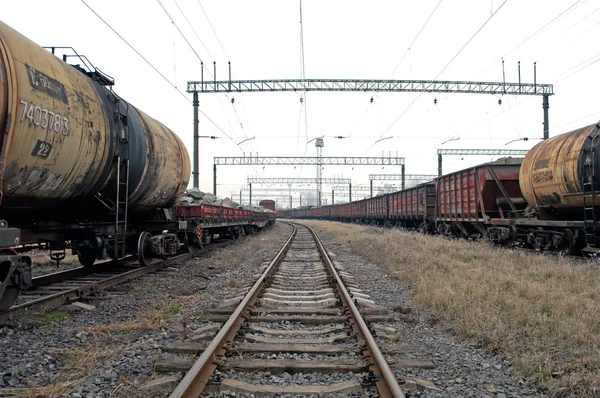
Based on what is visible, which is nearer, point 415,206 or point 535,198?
point 535,198

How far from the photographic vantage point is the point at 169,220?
10.9 meters

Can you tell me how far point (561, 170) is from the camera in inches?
414

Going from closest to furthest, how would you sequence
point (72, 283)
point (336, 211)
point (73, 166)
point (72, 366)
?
1. point (72, 366)
2. point (73, 166)
3. point (72, 283)
4. point (336, 211)

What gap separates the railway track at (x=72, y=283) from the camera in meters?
Answer: 5.75

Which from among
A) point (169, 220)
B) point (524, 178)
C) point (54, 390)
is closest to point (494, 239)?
point (524, 178)

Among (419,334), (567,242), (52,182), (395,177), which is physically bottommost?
(419,334)

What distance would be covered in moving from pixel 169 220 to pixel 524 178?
10490mm

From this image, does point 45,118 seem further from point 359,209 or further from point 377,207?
point 359,209

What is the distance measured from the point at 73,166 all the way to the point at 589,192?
10.7 metres

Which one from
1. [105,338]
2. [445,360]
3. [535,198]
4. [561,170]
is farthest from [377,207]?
[105,338]

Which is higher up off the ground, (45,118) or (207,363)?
(45,118)

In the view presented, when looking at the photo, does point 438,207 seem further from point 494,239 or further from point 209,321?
point 209,321

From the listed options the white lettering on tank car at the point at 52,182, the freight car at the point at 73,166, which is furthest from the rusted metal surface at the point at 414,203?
the white lettering on tank car at the point at 52,182

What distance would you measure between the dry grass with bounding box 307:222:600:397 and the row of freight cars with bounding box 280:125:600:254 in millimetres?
1626
